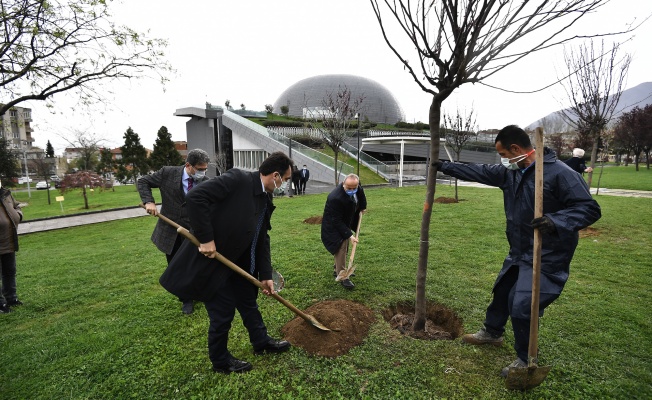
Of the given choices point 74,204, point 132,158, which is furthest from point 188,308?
point 132,158

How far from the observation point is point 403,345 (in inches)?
124

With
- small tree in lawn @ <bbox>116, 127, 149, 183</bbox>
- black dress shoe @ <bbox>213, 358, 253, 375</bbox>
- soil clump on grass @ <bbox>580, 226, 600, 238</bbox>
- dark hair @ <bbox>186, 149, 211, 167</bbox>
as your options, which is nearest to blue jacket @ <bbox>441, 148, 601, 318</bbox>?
black dress shoe @ <bbox>213, 358, 253, 375</bbox>

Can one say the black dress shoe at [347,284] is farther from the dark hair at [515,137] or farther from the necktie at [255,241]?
the dark hair at [515,137]

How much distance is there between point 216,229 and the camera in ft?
8.65

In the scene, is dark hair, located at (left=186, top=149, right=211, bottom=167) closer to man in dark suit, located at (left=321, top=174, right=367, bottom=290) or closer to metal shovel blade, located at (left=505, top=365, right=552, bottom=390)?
man in dark suit, located at (left=321, top=174, right=367, bottom=290)

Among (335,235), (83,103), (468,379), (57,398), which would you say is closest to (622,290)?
(468,379)

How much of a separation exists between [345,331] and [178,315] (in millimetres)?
2075

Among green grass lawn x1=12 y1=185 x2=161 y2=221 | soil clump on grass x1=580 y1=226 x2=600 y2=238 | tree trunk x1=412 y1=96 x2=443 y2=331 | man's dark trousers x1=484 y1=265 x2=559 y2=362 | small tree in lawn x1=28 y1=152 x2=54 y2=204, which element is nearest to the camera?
man's dark trousers x1=484 y1=265 x2=559 y2=362

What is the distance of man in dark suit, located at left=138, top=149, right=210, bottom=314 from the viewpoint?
398 centimetres

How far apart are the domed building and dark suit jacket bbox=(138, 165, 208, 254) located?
6196cm

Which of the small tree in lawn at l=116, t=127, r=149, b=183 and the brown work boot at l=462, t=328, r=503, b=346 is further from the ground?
the small tree in lawn at l=116, t=127, r=149, b=183

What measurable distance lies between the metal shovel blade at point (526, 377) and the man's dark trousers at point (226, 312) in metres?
2.12

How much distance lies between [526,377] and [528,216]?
123 cm

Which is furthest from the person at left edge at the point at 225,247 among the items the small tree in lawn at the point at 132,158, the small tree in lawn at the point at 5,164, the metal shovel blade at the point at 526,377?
the small tree in lawn at the point at 132,158
